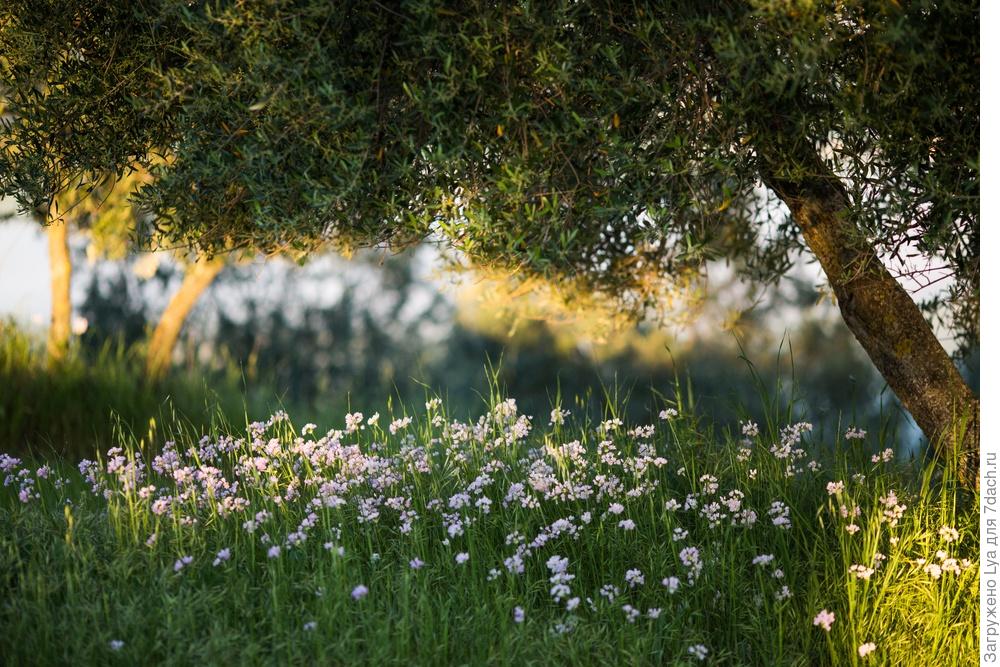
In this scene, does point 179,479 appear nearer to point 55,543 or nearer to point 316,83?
point 55,543

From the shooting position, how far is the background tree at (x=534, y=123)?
5.33 m

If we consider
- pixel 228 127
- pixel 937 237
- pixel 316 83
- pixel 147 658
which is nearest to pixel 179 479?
pixel 147 658

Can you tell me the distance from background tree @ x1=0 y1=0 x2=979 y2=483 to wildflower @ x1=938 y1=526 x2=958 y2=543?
0.65 m

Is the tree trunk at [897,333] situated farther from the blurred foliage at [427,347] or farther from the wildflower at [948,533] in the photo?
the blurred foliage at [427,347]

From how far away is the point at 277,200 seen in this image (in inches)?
229

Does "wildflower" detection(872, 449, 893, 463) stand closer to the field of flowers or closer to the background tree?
the field of flowers

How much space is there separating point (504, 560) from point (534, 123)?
106 inches

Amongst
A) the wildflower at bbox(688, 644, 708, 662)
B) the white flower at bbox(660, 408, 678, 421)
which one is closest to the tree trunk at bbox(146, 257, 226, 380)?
the white flower at bbox(660, 408, 678, 421)

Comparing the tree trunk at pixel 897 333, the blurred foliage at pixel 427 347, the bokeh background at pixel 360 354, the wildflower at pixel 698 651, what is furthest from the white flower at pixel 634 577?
the blurred foliage at pixel 427 347

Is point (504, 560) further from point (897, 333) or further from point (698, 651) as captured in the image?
point (897, 333)

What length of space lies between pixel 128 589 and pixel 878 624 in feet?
14.6

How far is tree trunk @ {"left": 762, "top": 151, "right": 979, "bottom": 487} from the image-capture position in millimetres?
6473

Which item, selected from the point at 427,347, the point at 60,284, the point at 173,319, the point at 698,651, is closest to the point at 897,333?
the point at 698,651

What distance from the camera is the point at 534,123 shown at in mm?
5707
